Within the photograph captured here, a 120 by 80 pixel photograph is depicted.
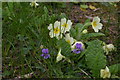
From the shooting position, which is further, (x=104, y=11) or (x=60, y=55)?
(x=104, y=11)

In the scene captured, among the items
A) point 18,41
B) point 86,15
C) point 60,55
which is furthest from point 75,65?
point 86,15

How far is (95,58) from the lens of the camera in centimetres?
185

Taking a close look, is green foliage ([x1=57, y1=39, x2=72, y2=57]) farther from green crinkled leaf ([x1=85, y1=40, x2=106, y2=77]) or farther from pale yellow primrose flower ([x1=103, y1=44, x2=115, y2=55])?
pale yellow primrose flower ([x1=103, y1=44, x2=115, y2=55])

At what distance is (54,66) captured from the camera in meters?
1.90

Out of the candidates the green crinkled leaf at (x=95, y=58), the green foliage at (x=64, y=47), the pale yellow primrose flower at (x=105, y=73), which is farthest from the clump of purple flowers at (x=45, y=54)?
the pale yellow primrose flower at (x=105, y=73)

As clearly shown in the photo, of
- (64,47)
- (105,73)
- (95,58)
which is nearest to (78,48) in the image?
(64,47)

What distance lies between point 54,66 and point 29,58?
27cm

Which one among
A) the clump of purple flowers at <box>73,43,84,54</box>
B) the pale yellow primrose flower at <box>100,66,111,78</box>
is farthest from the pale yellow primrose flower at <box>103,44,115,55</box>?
the pale yellow primrose flower at <box>100,66,111,78</box>

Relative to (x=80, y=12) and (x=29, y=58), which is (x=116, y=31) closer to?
(x=80, y=12)

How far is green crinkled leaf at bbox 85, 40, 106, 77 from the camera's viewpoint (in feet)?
5.98

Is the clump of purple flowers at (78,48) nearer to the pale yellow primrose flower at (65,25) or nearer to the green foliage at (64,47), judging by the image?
the green foliage at (64,47)

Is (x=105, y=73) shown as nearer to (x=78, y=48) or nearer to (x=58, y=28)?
(x=78, y=48)

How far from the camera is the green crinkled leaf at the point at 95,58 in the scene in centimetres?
182

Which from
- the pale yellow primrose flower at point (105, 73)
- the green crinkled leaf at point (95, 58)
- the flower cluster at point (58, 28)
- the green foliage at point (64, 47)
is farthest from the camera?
the flower cluster at point (58, 28)
